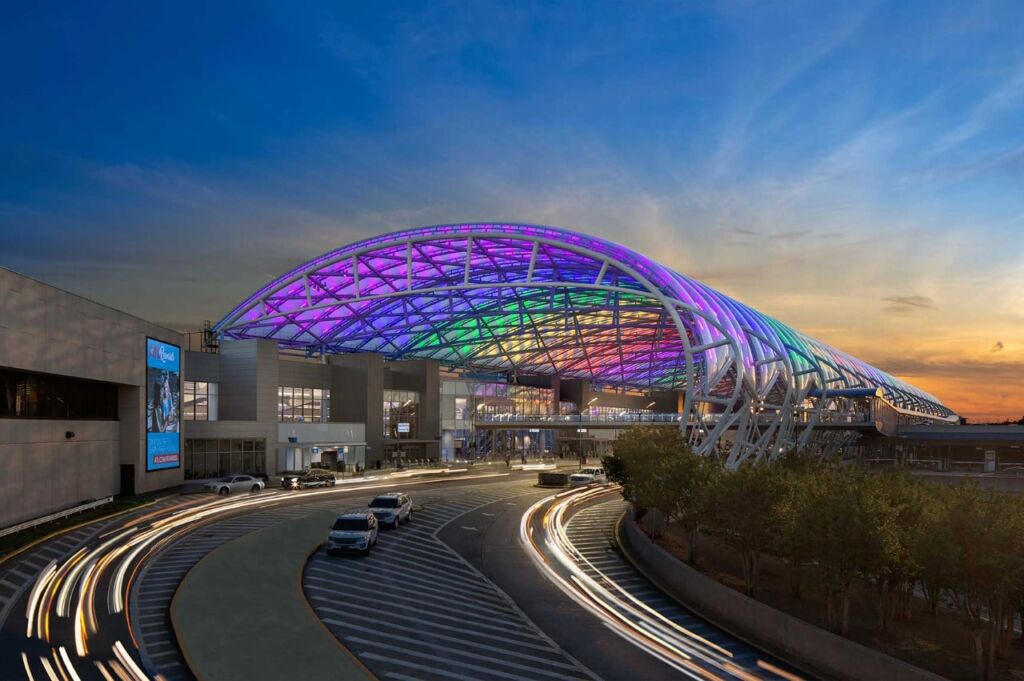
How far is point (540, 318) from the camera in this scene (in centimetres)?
8388

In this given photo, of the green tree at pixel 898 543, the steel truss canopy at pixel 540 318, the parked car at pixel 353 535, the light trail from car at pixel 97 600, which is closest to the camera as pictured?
the light trail from car at pixel 97 600

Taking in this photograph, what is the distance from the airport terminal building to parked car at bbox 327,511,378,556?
1433cm

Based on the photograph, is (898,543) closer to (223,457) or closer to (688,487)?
(688,487)

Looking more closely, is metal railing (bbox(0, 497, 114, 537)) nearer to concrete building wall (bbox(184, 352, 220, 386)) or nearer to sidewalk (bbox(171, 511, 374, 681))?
sidewalk (bbox(171, 511, 374, 681))

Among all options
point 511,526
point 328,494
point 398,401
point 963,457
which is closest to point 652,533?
point 511,526

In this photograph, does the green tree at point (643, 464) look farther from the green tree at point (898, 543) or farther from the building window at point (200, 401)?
the building window at point (200, 401)

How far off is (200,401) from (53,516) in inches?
1138

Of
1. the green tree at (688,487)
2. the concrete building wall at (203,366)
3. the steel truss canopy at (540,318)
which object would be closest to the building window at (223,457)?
the concrete building wall at (203,366)

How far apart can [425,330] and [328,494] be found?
33.7 m

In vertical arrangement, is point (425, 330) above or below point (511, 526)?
above

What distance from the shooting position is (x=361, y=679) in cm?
1570

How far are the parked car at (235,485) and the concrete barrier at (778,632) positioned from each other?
32.3 m

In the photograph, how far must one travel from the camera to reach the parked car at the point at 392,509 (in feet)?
118

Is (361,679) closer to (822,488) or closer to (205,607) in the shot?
(205,607)
